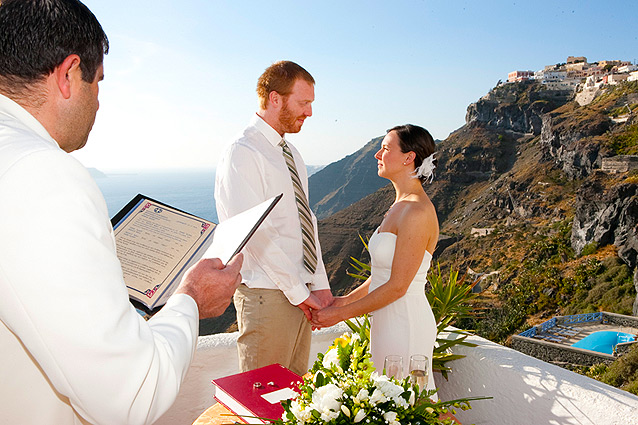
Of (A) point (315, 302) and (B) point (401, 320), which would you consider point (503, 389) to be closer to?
(B) point (401, 320)

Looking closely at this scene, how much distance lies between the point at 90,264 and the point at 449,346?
97.5 inches

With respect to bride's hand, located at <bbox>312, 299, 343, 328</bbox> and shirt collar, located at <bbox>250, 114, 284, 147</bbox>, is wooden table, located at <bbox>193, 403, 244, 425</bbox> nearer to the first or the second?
bride's hand, located at <bbox>312, 299, 343, 328</bbox>

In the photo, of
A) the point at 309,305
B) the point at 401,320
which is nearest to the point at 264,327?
the point at 309,305

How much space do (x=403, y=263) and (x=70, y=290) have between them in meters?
1.96

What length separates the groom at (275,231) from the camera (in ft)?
7.54

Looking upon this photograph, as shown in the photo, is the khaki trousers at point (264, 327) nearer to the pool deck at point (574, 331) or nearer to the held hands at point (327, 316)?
the held hands at point (327, 316)

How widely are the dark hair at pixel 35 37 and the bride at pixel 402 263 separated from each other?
183 centimetres

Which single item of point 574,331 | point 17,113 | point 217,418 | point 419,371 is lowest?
point 574,331

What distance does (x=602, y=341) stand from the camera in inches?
1420

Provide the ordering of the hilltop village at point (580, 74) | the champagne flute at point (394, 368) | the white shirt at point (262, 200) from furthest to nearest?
the hilltop village at point (580, 74) → the white shirt at point (262, 200) → the champagne flute at point (394, 368)

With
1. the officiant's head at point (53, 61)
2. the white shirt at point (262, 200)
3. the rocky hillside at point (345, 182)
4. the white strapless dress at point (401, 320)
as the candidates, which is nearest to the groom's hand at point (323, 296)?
the white shirt at point (262, 200)

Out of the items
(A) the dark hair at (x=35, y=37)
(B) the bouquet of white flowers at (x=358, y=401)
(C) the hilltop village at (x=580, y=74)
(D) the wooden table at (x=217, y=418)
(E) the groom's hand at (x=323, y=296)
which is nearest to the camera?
(A) the dark hair at (x=35, y=37)

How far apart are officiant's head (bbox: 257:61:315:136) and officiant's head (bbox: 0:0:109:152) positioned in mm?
1565

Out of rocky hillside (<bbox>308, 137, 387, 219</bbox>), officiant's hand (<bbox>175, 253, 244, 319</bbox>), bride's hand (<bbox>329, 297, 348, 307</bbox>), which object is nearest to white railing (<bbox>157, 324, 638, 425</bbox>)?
bride's hand (<bbox>329, 297, 348, 307</bbox>)
